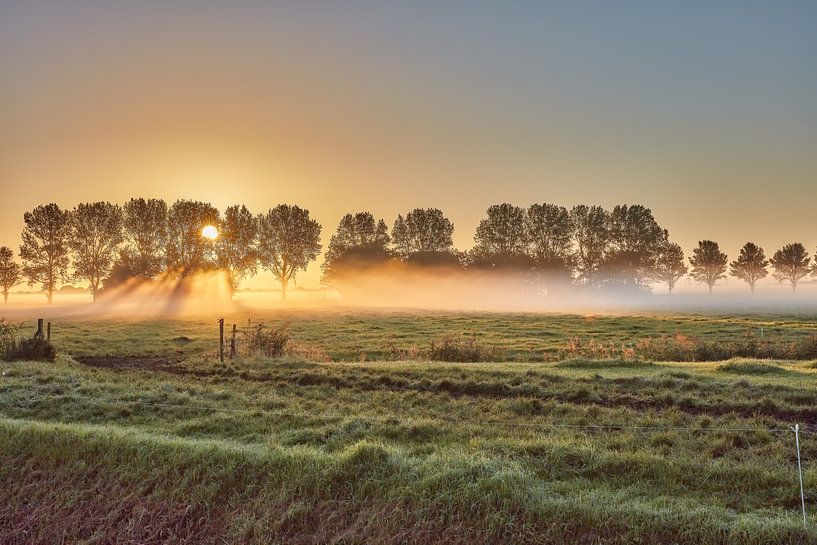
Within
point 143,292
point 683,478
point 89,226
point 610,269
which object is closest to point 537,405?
point 683,478

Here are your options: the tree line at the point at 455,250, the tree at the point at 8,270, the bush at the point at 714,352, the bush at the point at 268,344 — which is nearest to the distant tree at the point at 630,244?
the tree line at the point at 455,250

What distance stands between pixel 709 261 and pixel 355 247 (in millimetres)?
83710

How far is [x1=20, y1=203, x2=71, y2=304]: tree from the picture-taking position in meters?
78.8

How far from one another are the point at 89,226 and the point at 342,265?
1572 inches

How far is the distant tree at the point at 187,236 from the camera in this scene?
80.6m

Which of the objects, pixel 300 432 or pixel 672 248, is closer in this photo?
pixel 300 432

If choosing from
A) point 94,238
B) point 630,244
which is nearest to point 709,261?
point 630,244

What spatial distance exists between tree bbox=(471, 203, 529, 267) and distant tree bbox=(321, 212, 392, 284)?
17828 millimetres

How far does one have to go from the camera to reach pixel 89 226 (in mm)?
79000

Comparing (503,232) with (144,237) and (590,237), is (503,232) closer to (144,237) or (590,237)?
(590,237)

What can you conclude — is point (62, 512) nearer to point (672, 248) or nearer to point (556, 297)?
point (556, 297)

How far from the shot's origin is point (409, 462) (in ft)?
25.3

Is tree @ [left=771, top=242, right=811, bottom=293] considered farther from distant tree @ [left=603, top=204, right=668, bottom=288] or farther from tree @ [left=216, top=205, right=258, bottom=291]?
tree @ [left=216, top=205, right=258, bottom=291]

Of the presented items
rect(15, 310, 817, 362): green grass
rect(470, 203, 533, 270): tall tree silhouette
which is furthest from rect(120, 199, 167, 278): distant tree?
rect(470, 203, 533, 270): tall tree silhouette
